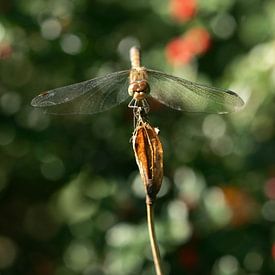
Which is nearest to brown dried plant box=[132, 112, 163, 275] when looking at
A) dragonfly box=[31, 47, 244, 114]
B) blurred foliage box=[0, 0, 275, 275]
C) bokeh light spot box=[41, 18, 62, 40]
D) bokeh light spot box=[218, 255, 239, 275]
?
dragonfly box=[31, 47, 244, 114]

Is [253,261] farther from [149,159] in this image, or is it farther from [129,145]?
[149,159]

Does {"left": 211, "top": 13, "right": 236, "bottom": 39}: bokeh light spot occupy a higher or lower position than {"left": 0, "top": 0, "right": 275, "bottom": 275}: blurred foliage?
higher

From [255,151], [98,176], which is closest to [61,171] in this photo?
[98,176]

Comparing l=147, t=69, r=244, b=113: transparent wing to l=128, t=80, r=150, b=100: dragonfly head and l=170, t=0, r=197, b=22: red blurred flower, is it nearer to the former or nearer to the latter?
l=128, t=80, r=150, b=100: dragonfly head

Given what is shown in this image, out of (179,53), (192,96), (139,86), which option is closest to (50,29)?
(179,53)

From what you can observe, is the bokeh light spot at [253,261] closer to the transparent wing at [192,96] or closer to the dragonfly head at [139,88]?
the transparent wing at [192,96]

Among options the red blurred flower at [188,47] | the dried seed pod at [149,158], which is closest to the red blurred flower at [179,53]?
the red blurred flower at [188,47]
